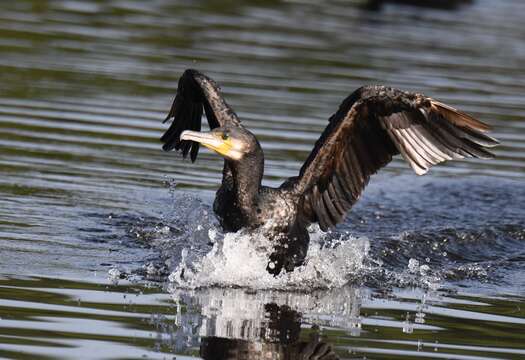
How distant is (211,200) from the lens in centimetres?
1074

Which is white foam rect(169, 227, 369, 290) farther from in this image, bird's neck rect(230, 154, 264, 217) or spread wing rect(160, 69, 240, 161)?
spread wing rect(160, 69, 240, 161)

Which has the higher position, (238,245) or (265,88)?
(265,88)

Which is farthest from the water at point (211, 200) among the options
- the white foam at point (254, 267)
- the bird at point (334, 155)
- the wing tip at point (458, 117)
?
the wing tip at point (458, 117)

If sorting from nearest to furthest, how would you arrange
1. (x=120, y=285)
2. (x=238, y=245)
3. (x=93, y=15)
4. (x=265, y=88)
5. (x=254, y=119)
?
1. (x=120, y=285)
2. (x=238, y=245)
3. (x=254, y=119)
4. (x=265, y=88)
5. (x=93, y=15)

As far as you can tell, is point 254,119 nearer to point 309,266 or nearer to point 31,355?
point 309,266

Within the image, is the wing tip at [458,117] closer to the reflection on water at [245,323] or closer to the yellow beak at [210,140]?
the reflection on water at [245,323]

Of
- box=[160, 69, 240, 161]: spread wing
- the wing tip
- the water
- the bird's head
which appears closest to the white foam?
the water

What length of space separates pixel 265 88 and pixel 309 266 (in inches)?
272

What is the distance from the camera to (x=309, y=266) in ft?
28.8

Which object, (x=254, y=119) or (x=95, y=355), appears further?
(x=254, y=119)

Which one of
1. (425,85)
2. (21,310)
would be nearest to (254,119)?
(425,85)

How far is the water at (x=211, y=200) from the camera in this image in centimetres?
679

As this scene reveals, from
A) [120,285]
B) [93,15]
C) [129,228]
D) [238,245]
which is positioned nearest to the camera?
[120,285]

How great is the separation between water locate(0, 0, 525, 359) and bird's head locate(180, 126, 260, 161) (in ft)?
1.94
